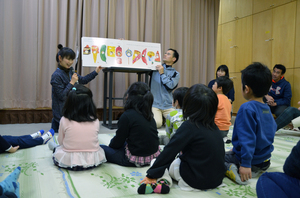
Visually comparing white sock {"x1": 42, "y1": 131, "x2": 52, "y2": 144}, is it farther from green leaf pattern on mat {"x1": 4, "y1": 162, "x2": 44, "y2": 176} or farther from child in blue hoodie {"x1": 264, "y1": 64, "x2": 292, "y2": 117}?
child in blue hoodie {"x1": 264, "y1": 64, "x2": 292, "y2": 117}

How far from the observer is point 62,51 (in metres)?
2.69

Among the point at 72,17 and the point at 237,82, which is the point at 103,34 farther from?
the point at 237,82

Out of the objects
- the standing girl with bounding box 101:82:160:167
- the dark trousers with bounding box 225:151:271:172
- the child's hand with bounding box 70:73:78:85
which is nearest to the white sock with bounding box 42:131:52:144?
the child's hand with bounding box 70:73:78:85

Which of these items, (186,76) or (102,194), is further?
(186,76)

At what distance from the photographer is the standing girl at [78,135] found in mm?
1455

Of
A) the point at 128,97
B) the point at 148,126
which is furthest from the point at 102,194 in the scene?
the point at 128,97

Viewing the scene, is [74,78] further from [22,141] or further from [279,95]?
[279,95]

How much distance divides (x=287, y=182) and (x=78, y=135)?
1.15 m

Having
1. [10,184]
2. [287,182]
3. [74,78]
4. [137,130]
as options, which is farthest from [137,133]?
[74,78]

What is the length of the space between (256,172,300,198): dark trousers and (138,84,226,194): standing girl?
24 cm

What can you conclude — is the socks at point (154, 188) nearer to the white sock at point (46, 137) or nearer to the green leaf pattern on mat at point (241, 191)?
the green leaf pattern on mat at point (241, 191)

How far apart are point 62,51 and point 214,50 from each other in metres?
3.46

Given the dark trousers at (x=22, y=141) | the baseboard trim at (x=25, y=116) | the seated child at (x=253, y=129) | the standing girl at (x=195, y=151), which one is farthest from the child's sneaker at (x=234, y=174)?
the baseboard trim at (x=25, y=116)

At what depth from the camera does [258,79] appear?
4.37 feet
